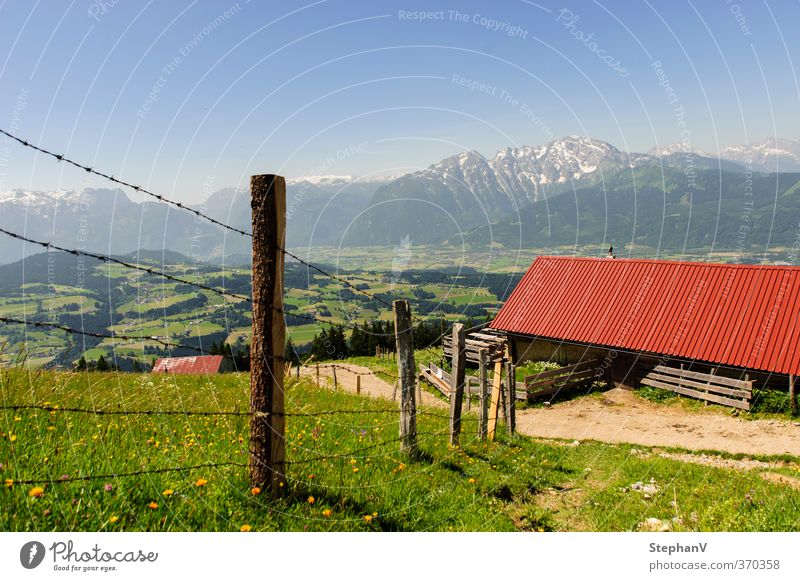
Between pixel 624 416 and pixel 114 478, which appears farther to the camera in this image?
pixel 624 416

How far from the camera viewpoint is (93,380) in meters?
8.94

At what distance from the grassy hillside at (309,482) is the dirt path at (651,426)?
245 inches

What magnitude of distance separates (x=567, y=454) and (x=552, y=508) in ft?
13.7

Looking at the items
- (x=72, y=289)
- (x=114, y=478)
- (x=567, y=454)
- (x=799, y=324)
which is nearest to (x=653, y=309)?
(x=799, y=324)

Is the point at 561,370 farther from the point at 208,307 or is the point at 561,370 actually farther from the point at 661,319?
the point at 208,307

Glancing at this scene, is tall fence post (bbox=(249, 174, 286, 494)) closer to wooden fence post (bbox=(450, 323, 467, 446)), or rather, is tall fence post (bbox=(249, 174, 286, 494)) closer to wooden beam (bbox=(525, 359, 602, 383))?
wooden fence post (bbox=(450, 323, 467, 446))

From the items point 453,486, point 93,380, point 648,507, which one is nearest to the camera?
point 453,486

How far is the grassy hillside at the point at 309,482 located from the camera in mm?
3742

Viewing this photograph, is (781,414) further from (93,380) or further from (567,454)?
(93,380)

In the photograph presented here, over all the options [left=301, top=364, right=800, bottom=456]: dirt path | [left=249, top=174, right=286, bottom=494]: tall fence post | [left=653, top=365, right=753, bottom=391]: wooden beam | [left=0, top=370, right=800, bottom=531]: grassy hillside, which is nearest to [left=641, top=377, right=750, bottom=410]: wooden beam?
[left=653, top=365, right=753, bottom=391]: wooden beam

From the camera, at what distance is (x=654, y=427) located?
54.8 ft

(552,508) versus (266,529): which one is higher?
(266,529)

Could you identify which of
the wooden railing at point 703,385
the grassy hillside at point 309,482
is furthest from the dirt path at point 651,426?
the grassy hillside at point 309,482

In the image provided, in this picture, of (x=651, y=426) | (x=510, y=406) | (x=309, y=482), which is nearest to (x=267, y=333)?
(x=309, y=482)
